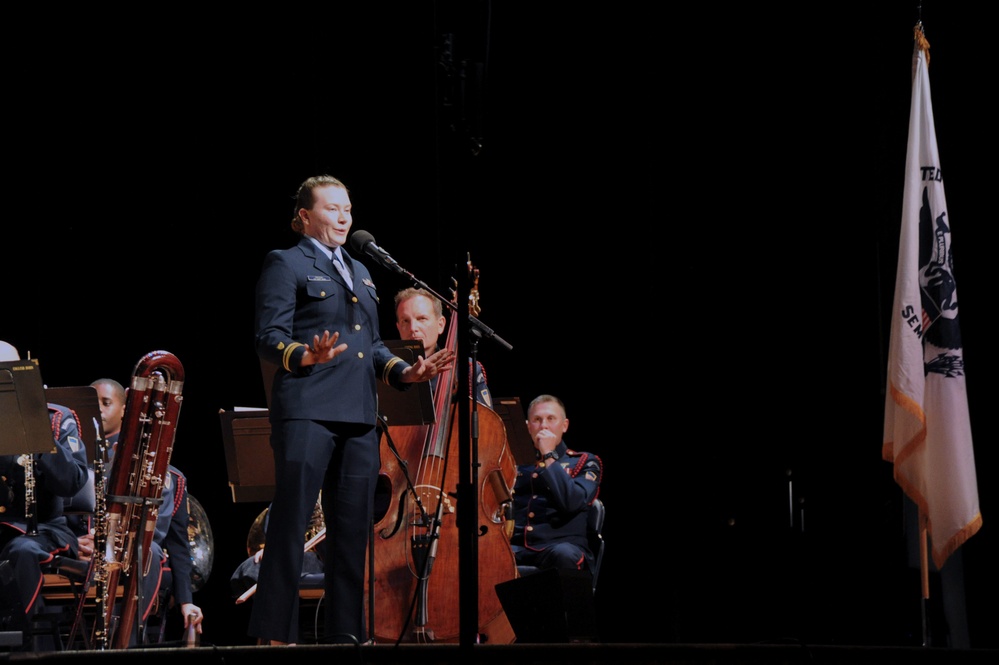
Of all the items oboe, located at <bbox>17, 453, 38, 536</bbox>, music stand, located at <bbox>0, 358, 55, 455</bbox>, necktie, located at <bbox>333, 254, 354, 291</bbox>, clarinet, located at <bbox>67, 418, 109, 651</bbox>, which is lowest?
clarinet, located at <bbox>67, 418, 109, 651</bbox>

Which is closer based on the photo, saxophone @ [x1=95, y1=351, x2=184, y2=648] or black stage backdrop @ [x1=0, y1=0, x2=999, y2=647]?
saxophone @ [x1=95, y1=351, x2=184, y2=648]

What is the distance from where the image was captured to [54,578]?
16.9ft

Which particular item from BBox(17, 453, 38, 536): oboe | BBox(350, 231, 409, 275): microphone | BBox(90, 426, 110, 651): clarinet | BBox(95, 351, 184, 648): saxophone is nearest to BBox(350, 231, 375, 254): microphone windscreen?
BBox(350, 231, 409, 275): microphone

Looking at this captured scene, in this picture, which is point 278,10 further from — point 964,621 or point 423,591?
point 964,621

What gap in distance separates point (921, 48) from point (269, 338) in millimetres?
3575

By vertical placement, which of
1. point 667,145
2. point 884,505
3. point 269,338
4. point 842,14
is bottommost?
point 884,505

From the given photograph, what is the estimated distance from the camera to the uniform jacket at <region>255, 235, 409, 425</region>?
371cm

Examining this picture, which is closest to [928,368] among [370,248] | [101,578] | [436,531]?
[436,531]

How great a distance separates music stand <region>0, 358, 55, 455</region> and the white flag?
3657 mm

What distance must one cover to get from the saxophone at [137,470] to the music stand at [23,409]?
1.25ft

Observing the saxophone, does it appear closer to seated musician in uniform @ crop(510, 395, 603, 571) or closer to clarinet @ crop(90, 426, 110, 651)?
clarinet @ crop(90, 426, 110, 651)

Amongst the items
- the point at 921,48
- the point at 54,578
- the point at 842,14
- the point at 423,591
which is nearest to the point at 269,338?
the point at 423,591

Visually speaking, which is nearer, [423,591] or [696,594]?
[423,591]

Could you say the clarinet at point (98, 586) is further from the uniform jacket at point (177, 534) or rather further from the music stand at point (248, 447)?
the uniform jacket at point (177, 534)
